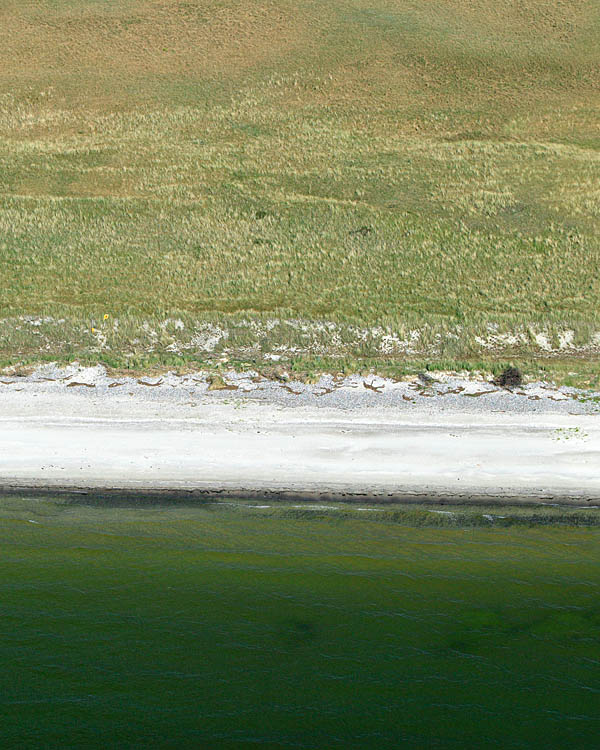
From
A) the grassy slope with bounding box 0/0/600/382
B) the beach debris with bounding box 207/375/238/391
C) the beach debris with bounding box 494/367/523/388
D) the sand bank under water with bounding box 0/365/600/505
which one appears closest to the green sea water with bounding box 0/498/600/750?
the sand bank under water with bounding box 0/365/600/505

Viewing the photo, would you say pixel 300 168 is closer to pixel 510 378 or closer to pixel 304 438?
pixel 510 378

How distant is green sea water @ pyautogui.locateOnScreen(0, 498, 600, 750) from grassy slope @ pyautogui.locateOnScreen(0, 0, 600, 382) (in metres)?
12.2

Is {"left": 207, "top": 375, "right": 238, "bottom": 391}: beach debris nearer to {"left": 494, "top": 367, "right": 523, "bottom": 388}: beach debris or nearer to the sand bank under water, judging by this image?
the sand bank under water

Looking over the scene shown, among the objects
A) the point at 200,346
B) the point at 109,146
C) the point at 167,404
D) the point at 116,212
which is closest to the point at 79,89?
the point at 109,146

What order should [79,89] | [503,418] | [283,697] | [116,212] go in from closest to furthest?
[283,697]
[503,418]
[116,212]
[79,89]

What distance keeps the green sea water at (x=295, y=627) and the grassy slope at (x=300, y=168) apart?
12.2 m

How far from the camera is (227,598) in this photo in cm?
1894

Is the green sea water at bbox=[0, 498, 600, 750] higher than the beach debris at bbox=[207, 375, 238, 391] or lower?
lower

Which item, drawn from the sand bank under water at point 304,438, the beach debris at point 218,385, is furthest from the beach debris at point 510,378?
the beach debris at point 218,385

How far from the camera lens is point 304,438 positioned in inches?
970

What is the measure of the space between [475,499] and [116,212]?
29402mm

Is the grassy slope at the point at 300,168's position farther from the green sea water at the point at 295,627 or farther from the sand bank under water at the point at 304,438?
the green sea water at the point at 295,627

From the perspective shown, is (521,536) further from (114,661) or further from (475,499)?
(114,661)

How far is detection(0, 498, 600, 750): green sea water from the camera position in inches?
619
